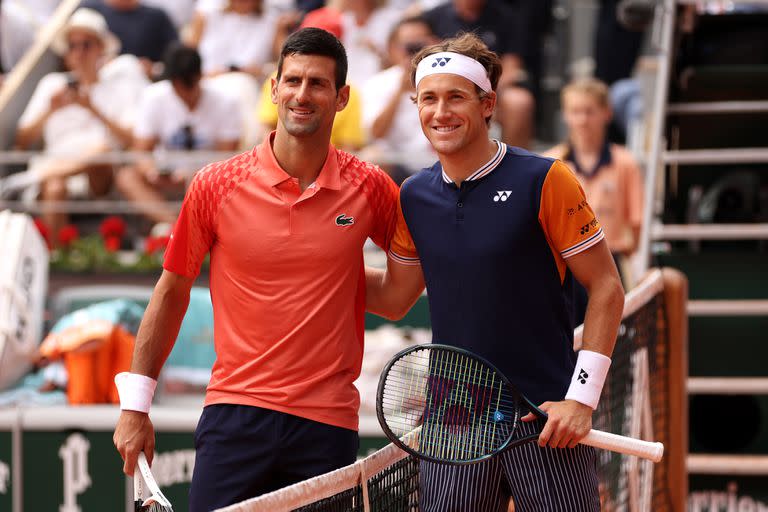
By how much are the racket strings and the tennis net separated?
156 millimetres

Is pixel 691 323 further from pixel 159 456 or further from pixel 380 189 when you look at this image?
pixel 380 189

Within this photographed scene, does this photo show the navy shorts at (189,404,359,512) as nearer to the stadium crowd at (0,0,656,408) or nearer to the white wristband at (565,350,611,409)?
the white wristband at (565,350,611,409)

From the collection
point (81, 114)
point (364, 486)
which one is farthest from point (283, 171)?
point (81, 114)

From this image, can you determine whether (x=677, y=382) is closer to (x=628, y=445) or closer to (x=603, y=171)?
(x=603, y=171)

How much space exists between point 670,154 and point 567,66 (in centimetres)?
486

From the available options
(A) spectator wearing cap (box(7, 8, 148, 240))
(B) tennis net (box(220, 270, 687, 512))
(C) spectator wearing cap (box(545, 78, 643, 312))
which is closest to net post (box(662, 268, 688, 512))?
(B) tennis net (box(220, 270, 687, 512))

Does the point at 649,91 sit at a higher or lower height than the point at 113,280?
higher

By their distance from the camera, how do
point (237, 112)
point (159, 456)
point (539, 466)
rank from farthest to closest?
point (237, 112) < point (159, 456) < point (539, 466)

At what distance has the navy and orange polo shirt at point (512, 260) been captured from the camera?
3.33 meters

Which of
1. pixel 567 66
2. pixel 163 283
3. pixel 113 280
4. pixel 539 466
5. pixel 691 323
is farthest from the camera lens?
pixel 567 66

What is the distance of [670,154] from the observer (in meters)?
7.16

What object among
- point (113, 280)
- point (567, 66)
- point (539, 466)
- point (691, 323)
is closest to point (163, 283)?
point (539, 466)

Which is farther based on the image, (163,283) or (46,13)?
(46,13)

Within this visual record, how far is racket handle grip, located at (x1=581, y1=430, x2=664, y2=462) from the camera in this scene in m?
3.10
